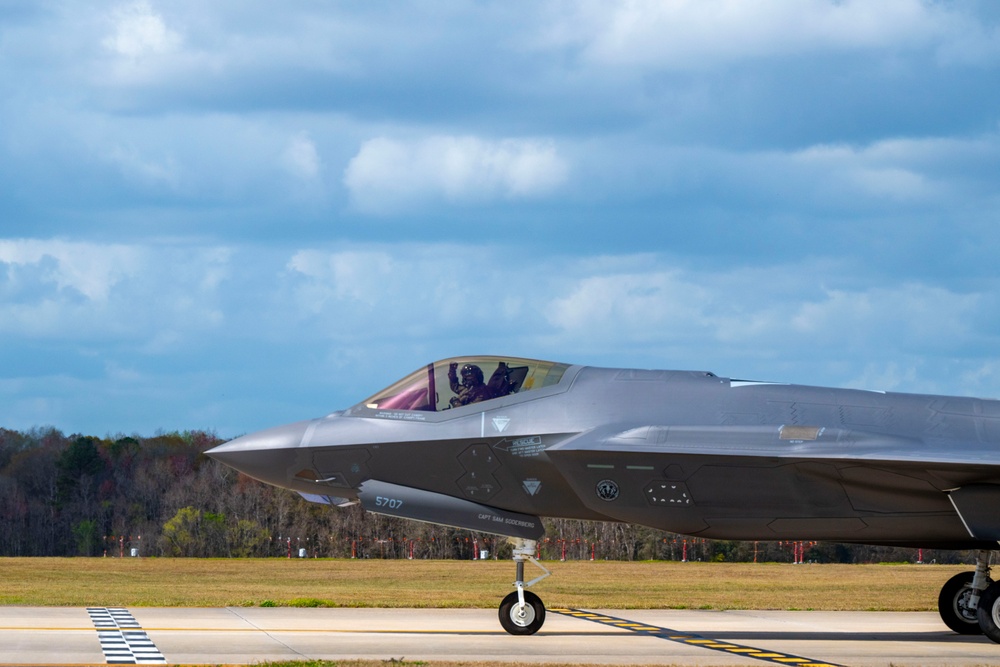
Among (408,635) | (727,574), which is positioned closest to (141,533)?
(727,574)

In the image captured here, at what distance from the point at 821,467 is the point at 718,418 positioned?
1435 millimetres

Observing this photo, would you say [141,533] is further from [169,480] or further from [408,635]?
[408,635]

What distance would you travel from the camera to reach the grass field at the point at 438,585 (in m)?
24.9

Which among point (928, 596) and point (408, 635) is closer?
point (408, 635)

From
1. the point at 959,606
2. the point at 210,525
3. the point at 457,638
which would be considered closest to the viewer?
the point at 457,638

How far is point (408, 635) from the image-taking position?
17.2 metres

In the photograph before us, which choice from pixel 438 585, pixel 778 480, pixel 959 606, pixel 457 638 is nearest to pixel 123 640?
pixel 457 638

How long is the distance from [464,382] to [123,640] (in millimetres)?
5464

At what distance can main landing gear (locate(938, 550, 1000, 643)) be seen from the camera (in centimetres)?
1653

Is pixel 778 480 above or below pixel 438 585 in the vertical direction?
above

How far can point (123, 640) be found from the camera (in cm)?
1590

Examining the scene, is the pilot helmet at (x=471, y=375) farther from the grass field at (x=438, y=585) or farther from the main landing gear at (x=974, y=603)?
the grass field at (x=438, y=585)

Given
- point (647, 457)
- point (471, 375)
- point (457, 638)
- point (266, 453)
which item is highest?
point (471, 375)

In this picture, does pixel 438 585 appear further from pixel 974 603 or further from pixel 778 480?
pixel 778 480
